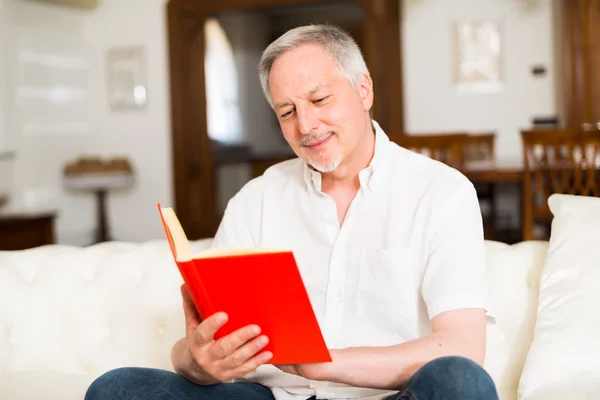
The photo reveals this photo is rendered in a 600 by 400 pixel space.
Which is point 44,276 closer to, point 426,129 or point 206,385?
point 206,385

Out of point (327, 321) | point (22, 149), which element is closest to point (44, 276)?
point (327, 321)

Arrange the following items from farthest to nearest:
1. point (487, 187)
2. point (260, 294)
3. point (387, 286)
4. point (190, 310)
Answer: point (487, 187) < point (387, 286) < point (190, 310) < point (260, 294)

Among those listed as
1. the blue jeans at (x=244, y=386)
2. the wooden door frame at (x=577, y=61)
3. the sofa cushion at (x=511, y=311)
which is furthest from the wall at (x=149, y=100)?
the blue jeans at (x=244, y=386)

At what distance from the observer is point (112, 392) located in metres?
1.46

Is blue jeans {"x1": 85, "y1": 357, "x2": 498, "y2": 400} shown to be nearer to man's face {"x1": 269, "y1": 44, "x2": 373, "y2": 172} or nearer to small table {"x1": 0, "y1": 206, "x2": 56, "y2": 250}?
man's face {"x1": 269, "y1": 44, "x2": 373, "y2": 172}

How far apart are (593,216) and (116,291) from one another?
1.24 metres

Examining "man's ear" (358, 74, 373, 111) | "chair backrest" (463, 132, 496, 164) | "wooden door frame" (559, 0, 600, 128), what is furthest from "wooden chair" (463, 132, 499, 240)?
"man's ear" (358, 74, 373, 111)

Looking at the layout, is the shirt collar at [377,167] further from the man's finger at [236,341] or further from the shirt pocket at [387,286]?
the man's finger at [236,341]

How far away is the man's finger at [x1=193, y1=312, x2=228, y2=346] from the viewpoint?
1181 mm

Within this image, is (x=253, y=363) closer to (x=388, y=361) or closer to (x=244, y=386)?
(x=388, y=361)

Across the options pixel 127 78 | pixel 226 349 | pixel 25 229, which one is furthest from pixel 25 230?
pixel 226 349

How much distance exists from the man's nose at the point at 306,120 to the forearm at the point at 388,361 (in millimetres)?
484

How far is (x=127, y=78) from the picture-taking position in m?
6.46

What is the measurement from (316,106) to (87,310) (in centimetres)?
94
